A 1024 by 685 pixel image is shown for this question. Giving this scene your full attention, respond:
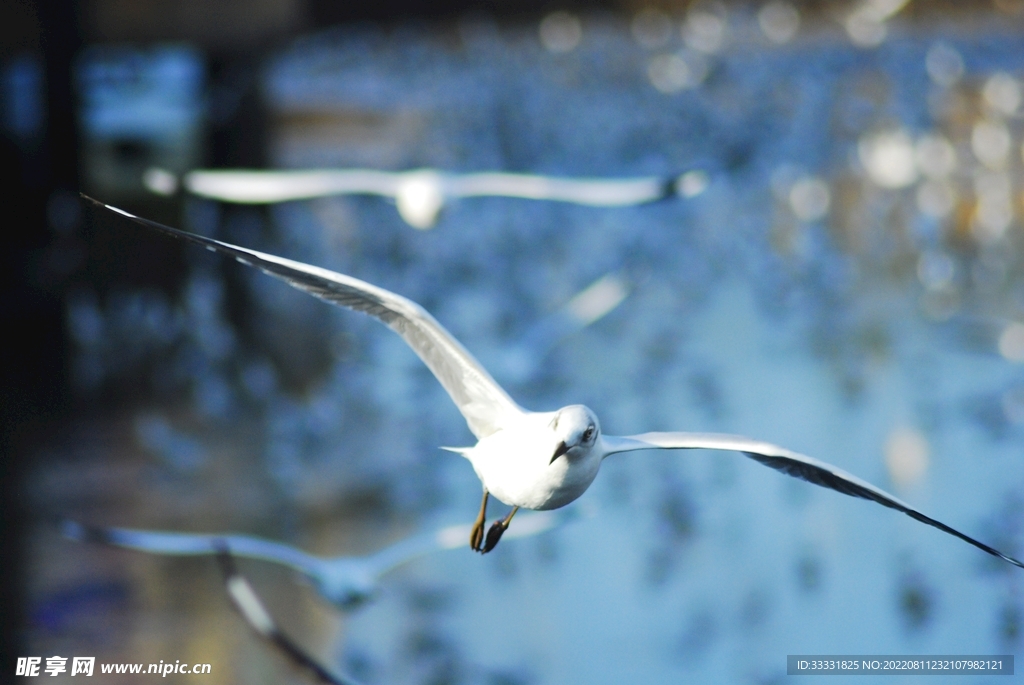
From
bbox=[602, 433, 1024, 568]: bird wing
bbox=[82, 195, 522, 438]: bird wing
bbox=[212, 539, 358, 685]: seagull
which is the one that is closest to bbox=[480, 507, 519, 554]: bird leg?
bbox=[82, 195, 522, 438]: bird wing

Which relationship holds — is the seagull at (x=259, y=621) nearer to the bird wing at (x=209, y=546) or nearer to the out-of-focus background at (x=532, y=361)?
the bird wing at (x=209, y=546)

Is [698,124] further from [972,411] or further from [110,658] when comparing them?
[110,658]

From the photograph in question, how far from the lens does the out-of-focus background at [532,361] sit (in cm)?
747

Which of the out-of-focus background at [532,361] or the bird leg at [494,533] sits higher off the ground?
the out-of-focus background at [532,361]

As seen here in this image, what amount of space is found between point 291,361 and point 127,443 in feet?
7.84

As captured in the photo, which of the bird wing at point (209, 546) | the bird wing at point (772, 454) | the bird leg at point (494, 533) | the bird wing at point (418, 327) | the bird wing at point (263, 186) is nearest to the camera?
the bird wing at point (418, 327)

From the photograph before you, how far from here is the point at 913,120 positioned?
1952 cm

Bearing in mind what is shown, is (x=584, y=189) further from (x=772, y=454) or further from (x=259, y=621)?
(x=772, y=454)

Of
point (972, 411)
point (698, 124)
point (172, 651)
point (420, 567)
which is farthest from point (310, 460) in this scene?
point (698, 124)

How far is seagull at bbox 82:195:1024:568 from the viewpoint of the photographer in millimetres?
3207

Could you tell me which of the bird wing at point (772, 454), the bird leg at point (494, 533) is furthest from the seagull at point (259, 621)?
the bird wing at point (772, 454)

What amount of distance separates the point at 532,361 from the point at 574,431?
6975 millimetres

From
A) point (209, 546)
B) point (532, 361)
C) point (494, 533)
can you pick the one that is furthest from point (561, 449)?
point (532, 361)

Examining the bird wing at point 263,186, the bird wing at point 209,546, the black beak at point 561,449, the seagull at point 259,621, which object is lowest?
the black beak at point 561,449
